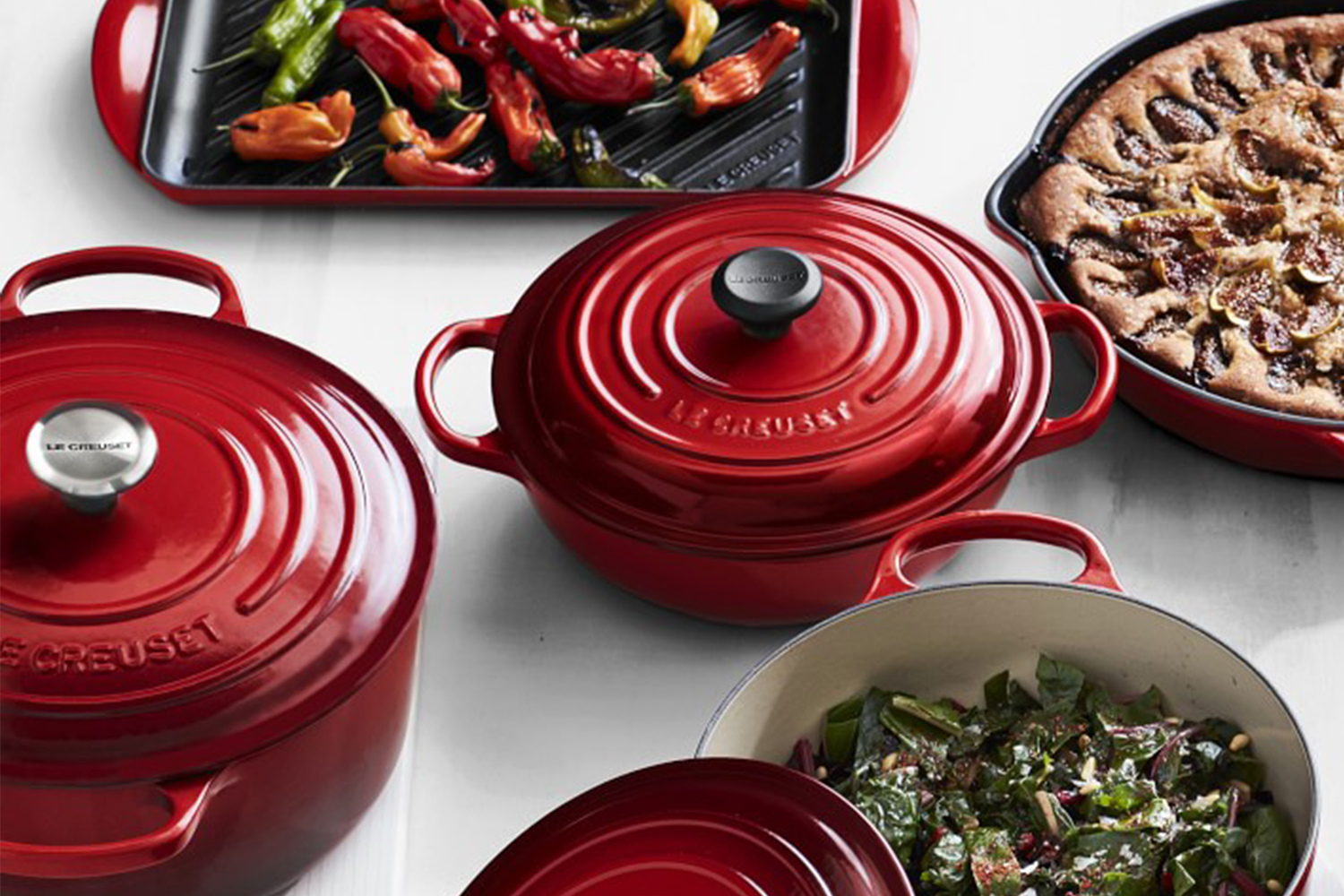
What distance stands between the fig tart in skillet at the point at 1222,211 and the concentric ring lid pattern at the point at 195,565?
0.78m

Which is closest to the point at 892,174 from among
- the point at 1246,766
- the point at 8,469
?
the point at 1246,766

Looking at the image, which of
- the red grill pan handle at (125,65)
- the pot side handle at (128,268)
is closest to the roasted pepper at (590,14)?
the red grill pan handle at (125,65)

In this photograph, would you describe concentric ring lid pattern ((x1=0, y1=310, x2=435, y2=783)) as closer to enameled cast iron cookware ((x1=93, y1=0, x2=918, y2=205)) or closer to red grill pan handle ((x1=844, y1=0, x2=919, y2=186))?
enameled cast iron cookware ((x1=93, y1=0, x2=918, y2=205))

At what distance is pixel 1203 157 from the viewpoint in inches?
77.4

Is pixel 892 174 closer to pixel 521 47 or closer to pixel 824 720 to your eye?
pixel 521 47

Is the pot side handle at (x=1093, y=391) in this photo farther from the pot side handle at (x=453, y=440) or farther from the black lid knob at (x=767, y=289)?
the pot side handle at (x=453, y=440)

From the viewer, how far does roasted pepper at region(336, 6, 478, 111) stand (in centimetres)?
218

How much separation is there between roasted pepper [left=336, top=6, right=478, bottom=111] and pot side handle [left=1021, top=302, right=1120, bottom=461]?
0.80 metres

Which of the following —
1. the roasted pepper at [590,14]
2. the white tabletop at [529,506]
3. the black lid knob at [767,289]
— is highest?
the black lid knob at [767,289]

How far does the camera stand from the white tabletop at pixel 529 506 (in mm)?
1634

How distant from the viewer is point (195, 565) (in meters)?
1.35

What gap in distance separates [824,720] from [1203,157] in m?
0.84

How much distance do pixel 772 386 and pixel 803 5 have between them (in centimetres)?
87

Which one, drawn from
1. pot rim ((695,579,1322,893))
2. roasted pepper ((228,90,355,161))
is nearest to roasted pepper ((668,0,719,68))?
roasted pepper ((228,90,355,161))
